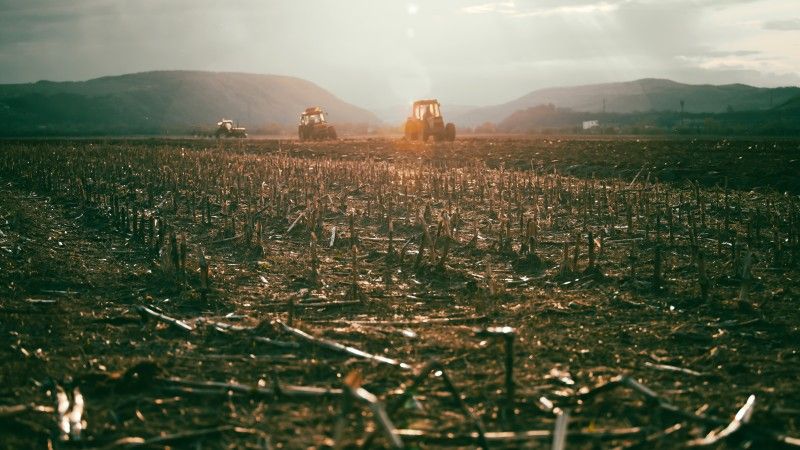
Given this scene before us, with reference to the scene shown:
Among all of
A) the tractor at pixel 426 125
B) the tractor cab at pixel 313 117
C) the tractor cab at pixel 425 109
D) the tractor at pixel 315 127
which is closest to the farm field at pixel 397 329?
the tractor at pixel 426 125

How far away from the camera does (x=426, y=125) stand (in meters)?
43.6

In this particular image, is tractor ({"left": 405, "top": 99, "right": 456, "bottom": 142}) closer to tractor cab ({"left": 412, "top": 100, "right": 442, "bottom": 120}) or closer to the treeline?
tractor cab ({"left": 412, "top": 100, "right": 442, "bottom": 120})

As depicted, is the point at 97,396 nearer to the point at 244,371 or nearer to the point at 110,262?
the point at 244,371

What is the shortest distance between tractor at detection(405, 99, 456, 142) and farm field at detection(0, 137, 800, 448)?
28140 mm

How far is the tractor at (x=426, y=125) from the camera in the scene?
43.6 metres

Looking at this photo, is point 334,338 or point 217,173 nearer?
point 334,338

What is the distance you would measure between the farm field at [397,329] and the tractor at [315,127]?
123 ft

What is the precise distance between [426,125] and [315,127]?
38.8 feet

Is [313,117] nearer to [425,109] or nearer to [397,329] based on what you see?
[425,109]

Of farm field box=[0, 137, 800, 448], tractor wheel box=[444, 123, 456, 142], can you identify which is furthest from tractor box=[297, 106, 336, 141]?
farm field box=[0, 137, 800, 448]

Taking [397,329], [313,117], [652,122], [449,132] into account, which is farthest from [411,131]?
[652,122]

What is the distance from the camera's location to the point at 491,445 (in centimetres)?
469

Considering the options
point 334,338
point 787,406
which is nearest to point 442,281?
point 334,338

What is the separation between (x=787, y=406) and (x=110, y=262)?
8.27 metres
